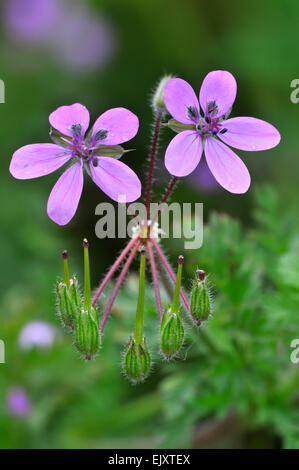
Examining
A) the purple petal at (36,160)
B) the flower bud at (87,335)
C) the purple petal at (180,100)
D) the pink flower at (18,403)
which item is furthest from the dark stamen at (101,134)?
the pink flower at (18,403)

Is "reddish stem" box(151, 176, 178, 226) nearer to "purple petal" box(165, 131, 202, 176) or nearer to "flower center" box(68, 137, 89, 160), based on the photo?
"purple petal" box(165, 131, 202, 176)

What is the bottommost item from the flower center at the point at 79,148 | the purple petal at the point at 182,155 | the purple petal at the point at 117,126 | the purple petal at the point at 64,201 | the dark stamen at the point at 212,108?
the purple petal at the point at 64,201

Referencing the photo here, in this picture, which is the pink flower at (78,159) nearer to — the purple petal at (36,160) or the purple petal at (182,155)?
the purple petal at (36,160)

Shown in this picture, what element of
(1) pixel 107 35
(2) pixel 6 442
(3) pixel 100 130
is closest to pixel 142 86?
(1) pixel 107 35

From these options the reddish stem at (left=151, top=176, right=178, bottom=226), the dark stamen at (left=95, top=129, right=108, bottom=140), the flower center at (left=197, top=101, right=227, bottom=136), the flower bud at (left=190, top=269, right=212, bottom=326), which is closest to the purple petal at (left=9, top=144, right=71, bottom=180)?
the dark stamen at (left=95, top=129, right=108, bottom=140)

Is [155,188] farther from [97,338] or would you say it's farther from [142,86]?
[97,338]

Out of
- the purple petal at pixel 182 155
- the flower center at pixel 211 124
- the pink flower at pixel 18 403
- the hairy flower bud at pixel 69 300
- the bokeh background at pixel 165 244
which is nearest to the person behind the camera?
the purple petal at pixel 182 155
